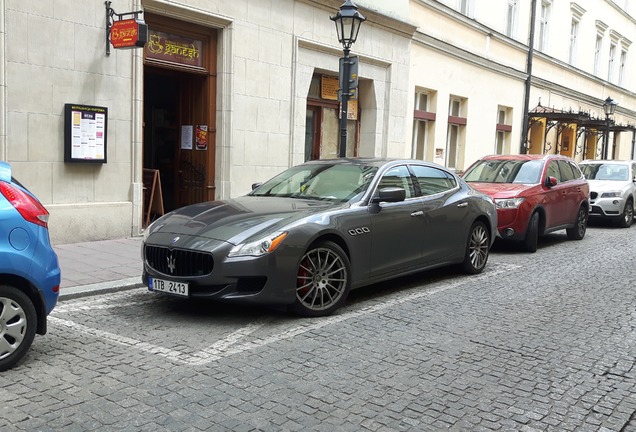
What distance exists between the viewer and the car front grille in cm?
568

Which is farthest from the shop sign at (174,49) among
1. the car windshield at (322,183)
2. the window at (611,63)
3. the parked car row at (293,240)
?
the window at (611,63)

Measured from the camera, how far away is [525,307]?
22.5 ft

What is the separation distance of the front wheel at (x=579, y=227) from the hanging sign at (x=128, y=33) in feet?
29.1

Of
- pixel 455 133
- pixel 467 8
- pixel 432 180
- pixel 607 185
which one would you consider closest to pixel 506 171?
pixel 432 180

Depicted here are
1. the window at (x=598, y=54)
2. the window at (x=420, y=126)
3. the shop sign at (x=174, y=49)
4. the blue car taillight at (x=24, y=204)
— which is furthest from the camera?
the window at (x=598, y=54)

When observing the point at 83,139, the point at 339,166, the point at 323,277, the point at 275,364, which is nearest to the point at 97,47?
the point at 83,139

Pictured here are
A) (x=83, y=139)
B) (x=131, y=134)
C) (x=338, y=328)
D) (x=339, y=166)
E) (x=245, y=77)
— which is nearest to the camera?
(x=338, y=328)

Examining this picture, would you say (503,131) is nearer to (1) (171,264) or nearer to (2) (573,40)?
(2) (573,40)

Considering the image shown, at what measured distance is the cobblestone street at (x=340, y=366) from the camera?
387cm

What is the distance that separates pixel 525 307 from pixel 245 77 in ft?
25.2

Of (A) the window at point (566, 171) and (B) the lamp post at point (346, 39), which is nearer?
(B) the lamp post at point (346, 39)

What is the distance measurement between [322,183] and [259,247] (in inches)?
72.1

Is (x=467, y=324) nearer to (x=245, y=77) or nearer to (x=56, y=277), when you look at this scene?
(x=56, y=277)

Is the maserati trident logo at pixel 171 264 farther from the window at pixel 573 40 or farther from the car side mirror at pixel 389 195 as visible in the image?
the window at pixel 573 40
